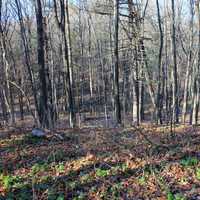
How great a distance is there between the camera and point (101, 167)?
9.19 meters

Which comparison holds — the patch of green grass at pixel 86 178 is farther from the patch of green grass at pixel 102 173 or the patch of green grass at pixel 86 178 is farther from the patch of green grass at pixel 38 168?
the patch of green grass at pixel 38 168

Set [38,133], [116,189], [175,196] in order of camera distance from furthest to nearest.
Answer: [38,133] < [116,189] < [175,196]

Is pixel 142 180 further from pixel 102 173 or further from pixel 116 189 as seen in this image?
pixel 102 173

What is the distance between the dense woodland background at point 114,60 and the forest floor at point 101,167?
1213 millimetres

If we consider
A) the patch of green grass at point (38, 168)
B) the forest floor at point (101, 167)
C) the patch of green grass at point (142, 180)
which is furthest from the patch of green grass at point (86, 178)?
the patch of green grass at point (38, 168)

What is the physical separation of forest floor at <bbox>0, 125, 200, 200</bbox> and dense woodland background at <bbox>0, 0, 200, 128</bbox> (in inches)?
47.7

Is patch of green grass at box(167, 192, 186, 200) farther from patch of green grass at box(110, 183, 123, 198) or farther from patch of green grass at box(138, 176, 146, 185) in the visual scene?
patch of green grass at box(110, 183, 123, 198)

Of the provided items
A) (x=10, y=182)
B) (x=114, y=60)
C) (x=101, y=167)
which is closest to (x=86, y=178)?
(x=101, y=167)

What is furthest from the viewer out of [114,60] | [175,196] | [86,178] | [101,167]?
[114,60]

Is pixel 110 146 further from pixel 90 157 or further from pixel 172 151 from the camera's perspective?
pixel 172 151

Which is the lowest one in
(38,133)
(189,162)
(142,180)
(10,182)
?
(10,182)

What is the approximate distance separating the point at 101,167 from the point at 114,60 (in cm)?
984

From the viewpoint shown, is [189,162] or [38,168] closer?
[189,162]

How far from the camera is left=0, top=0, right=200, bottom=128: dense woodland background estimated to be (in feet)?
61.1
